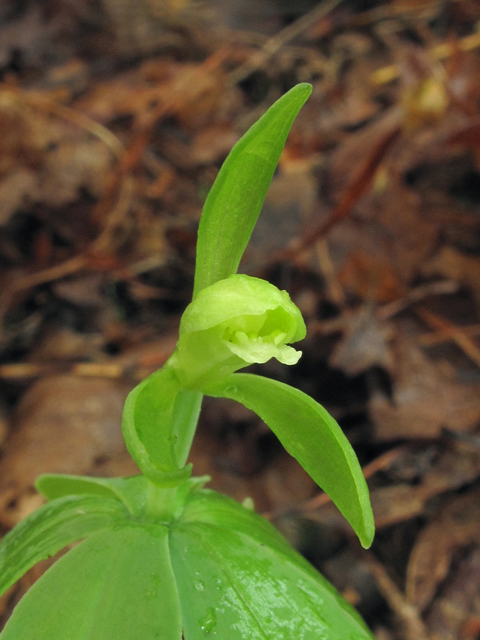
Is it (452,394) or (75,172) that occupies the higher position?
(75,172)

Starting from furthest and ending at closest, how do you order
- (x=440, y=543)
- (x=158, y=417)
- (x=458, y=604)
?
(x=440, y=543) → (x=458, y=604) → (x=158, y=417)

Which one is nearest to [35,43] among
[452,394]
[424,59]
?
[424,59]

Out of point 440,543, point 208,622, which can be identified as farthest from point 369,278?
point 208,622

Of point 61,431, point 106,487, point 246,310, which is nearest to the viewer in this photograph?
point 246,310

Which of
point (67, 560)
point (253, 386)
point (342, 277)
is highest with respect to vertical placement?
point (253, 386)

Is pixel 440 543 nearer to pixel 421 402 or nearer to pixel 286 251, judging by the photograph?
pixel 421 402

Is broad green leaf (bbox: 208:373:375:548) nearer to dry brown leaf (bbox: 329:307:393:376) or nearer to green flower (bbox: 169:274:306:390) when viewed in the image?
green flower (bbox: 169:274:306:390)

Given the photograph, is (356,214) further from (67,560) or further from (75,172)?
(67,560)
